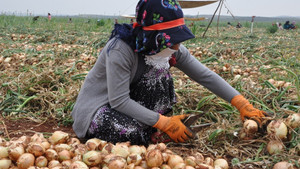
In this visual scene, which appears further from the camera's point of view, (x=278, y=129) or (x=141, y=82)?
(x=141, y=82)

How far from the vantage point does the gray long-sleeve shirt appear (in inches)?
59.4

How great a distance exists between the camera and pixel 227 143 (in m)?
1.58

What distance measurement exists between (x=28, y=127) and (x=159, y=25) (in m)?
1.23

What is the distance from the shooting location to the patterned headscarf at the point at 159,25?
4.58 ft

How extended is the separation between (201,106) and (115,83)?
31.5 inches

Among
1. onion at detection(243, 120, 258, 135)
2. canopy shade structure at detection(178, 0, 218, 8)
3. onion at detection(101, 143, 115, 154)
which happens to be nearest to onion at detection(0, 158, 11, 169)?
onion at detection(101, 143, 115, 154)

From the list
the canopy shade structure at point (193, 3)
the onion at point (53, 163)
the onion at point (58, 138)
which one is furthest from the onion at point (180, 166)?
the canopy shade structure at point (193, 3)

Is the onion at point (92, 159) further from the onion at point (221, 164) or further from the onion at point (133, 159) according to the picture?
the onion at point (221, 164)

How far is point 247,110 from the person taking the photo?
5.36 feet

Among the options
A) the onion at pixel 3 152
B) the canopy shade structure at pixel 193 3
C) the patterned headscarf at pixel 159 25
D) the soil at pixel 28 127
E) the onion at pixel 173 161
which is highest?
the canopy shade structure at pixel 193 3

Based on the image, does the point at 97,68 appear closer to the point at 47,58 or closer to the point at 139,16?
the point at 139,16

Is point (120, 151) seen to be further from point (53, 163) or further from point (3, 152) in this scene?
point (3, 152)

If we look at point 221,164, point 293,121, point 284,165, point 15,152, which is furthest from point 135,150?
point 293,121

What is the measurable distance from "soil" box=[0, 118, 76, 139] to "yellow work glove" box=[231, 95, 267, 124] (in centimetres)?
107
